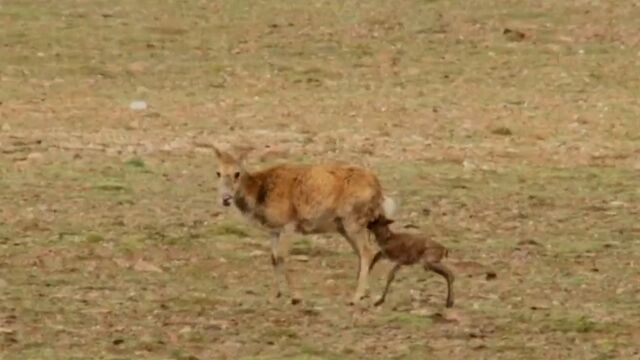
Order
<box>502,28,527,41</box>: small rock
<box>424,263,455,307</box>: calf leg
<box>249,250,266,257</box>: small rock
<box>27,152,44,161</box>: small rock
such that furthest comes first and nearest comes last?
<box>502,28,527,41</box>: small rock < <box>27,152,44,161</box>: small rock < <box>249,250,266,257</box>: small rock < <box>424,263,455,307</box>: calf leg

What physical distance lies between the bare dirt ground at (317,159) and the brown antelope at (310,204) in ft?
0.93

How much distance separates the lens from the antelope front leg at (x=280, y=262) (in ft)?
39.1

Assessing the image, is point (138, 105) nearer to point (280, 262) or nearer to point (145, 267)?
point (145, 267)

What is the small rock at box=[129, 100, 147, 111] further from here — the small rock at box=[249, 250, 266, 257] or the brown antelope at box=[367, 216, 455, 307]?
the brown antelope at box=[367, 216, 455, 307]

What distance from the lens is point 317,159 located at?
17766mm

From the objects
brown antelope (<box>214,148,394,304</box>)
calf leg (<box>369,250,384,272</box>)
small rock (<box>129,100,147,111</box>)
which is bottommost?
calf leg (<box>369,250,384,272</box>)

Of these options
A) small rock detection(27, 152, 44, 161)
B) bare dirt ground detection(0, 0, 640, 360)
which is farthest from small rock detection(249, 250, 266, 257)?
small rock detection(27, 152, 44, 161)

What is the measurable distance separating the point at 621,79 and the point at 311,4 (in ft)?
15.6

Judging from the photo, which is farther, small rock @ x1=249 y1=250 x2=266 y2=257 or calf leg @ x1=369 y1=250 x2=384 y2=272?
small rock @ x1=249 y1=250 x2=266 y2=257

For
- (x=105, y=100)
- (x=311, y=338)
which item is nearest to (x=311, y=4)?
(x=105, y=100)

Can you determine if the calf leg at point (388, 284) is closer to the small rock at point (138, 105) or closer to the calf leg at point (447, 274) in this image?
the calf leg at point (447, 274)

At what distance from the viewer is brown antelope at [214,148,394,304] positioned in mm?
11898

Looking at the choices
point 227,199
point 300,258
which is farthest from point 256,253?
point 227,199

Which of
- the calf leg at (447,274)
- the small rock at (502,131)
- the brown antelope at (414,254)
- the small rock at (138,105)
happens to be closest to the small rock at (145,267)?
the brown antelope at (414,254)
